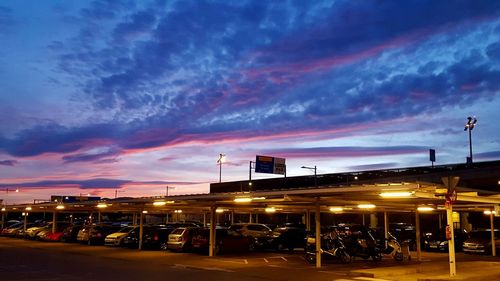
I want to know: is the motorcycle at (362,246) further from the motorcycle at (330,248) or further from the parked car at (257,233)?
the parked car at (257,233)

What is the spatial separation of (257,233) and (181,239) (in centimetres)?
605

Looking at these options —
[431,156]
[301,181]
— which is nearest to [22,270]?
[431,156]

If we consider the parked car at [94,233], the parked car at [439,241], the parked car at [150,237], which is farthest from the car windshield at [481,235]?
the parked car at [94,233]

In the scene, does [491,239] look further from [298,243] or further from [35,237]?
[35,237]

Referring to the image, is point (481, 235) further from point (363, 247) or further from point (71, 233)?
point (71, 233)

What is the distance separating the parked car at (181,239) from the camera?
29719 millimetres

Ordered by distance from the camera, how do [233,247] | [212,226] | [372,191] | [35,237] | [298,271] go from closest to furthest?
[372,191], [298,271], [212,226], [233,247], [35,237]

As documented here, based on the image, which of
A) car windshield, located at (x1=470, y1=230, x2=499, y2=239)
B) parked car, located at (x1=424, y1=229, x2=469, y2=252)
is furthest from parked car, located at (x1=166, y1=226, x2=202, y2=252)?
car windshield, located at (x1=470, y1=230, x2=499, y2=239)

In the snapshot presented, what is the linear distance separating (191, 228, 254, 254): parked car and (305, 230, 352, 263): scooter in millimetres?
6625

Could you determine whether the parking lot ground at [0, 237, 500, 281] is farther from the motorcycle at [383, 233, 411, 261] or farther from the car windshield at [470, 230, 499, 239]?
the car windshield at [470, 230, 499, 239]

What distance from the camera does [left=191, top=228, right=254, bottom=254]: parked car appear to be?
2912 cm

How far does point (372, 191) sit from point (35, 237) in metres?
36.8

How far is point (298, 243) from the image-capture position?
33.7m

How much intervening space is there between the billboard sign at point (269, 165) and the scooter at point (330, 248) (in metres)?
30.5
